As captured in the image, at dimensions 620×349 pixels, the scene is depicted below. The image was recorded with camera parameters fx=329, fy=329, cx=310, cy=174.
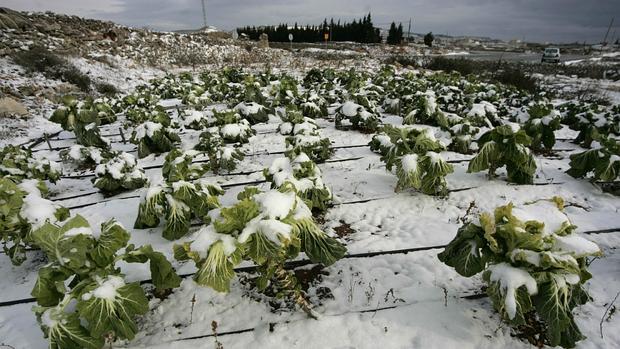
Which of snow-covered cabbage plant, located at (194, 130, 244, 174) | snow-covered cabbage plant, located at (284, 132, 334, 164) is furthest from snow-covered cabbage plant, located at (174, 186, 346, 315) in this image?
snow-covered cabbage plant, located at (194, 130, 244, 174)

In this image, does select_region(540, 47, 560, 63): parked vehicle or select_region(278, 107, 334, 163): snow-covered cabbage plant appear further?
select_region(540, 47, 560, 63): parked vehicle

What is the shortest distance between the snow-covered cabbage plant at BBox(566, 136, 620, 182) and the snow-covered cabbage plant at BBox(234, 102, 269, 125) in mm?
5726

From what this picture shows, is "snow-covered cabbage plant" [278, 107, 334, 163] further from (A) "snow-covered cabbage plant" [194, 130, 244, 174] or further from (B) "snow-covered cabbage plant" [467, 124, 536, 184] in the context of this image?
(B) "snow-covered cabbage plant" [467, 124, 536, 184]

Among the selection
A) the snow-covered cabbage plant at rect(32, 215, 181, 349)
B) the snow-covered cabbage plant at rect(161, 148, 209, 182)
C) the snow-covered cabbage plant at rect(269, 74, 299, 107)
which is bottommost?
the snow-covered cabbage plant at rect(32, 215, 181, 349)

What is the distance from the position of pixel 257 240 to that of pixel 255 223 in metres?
0.11

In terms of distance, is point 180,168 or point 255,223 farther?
point 180,168

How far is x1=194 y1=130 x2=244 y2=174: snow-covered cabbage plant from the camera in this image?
498cm

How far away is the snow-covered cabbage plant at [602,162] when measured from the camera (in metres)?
3.98

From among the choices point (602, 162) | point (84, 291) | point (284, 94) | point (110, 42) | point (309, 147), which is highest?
point (110, 42)

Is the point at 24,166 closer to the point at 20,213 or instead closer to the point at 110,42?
the point at 20,213


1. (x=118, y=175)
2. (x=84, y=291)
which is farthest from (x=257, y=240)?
(x=118, y=175)

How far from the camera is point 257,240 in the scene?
207cm

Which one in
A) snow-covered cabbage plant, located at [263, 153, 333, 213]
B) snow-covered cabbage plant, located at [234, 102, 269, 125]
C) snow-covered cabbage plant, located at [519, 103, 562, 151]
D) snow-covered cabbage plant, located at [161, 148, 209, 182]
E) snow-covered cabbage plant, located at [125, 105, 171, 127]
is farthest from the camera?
snow-covered cabbage plant, located at [234, 102, 269, 125]

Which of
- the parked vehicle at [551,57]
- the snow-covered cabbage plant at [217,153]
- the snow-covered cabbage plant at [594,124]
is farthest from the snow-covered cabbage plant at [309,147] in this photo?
the parked vehicle at [551,57]
